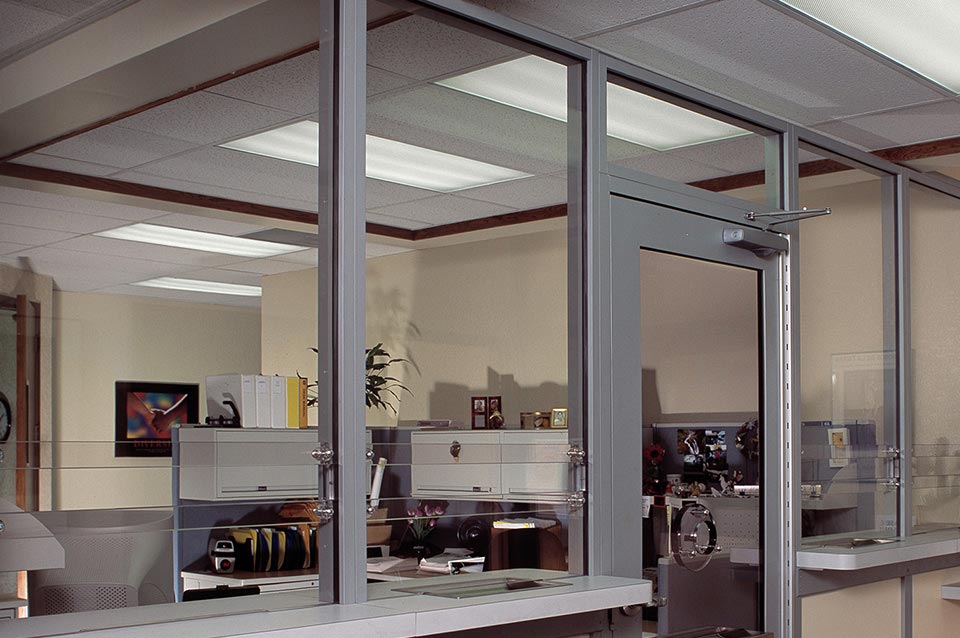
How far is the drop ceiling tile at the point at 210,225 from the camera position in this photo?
2.73 m

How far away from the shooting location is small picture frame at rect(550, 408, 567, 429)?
314cm

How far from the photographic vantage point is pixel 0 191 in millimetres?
2322

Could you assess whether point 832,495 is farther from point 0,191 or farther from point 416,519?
point 0,191

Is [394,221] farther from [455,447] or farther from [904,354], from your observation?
[904,354]

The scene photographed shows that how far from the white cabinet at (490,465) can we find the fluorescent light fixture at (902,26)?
1.46 meters

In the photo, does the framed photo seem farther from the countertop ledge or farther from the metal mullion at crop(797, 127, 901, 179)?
the metal mullion at crop(797, 127, 901, 179)

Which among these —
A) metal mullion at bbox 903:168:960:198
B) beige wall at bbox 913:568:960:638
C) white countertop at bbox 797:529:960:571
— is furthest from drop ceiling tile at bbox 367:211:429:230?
beige wall at bbox 913:568:960:638

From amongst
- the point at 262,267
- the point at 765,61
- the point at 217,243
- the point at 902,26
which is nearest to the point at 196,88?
the point at 217,243

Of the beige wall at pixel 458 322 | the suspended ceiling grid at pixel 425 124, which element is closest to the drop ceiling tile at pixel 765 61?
the suspended ceiling grid at pixel 425 124

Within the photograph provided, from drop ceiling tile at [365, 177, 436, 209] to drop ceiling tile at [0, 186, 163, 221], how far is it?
52cm

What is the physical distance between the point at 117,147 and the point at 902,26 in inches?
93.2

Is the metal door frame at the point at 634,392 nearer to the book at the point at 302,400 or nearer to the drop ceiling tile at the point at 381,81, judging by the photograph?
the drop ceiling tile at the point at 381,81

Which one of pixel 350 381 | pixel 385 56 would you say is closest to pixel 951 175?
pixel 385 56

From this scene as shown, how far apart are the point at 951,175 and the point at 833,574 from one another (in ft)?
6.75
